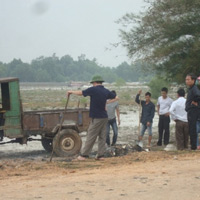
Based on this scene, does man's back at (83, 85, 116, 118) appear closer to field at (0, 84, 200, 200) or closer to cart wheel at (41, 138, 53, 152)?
field at (0, 84, 200, 200)

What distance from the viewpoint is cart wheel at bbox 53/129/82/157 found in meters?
13.7

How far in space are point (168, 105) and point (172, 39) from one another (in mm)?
3479

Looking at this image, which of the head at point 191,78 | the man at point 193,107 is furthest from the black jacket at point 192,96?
the head at point 191,78

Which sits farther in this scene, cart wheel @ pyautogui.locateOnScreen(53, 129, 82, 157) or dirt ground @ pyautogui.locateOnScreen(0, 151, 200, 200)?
cart wheel @ pyautogui.locateOnScreen(53, 129, 82, 157)

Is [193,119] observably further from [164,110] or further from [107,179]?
[107,179]

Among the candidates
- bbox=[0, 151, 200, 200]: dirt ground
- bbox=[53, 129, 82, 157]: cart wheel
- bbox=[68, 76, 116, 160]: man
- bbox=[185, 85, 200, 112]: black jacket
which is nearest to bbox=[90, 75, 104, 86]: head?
bbox=[68, 76, 116, 160]: man

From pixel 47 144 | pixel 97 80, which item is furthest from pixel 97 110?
pixel 47 144

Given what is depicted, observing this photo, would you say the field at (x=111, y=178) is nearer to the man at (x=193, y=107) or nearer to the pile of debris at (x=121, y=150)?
the man at (x=193, y=107)

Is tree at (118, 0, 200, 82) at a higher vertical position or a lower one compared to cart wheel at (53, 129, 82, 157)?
higher

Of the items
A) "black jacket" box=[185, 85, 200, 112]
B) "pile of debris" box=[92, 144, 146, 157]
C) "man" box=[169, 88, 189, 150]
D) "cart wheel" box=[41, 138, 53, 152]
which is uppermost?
"black jacket" box=[185, 85, 200, 112]

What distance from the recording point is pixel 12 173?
29.9ft

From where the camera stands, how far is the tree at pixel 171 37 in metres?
16.4

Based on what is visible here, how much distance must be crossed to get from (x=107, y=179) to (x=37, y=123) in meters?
6.37

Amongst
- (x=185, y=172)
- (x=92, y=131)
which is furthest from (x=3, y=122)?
(x=185, y=172)
